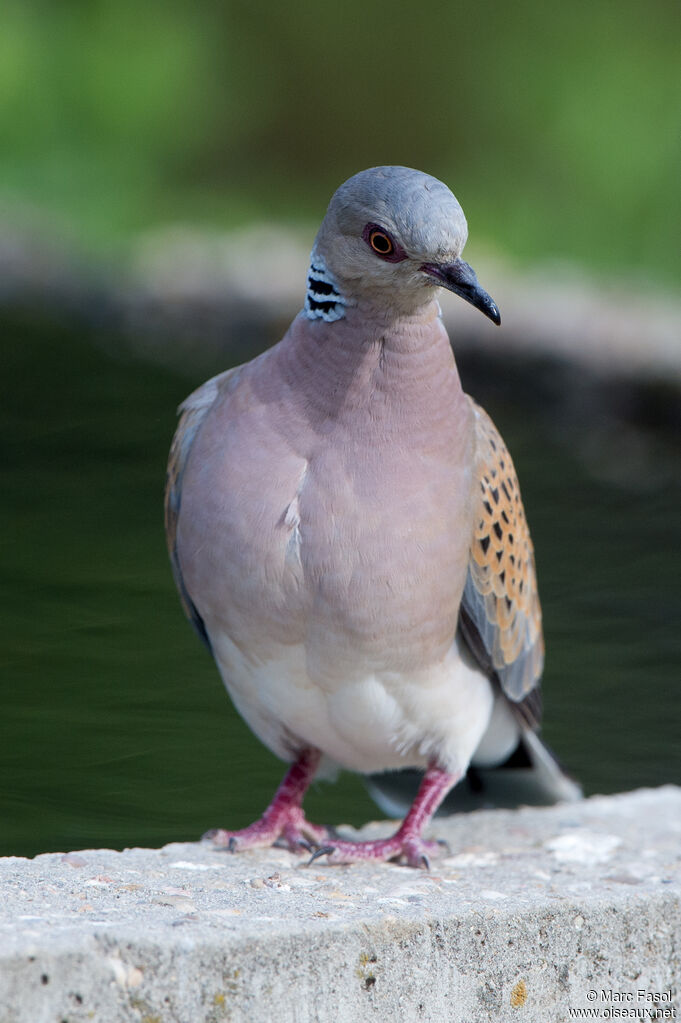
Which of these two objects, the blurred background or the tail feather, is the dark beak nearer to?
the tail feather

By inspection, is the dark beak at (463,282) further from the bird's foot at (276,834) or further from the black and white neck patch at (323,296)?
the bird's foot at (276,834)

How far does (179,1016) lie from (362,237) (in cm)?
159

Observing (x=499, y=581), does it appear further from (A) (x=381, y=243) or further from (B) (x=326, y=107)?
(B) (x=326, y=107)

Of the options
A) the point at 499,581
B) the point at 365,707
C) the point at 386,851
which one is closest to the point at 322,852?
the point at 386,851

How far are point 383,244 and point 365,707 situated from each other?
3.54 ft

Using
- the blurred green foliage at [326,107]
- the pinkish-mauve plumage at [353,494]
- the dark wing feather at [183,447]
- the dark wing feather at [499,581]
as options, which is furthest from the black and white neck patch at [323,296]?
the blurred green foliage at [326,107]

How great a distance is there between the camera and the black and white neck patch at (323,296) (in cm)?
332

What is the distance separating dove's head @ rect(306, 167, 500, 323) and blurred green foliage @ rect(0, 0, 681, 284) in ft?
27.1

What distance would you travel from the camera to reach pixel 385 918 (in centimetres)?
282

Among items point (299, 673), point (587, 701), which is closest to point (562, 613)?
point (587, 701)

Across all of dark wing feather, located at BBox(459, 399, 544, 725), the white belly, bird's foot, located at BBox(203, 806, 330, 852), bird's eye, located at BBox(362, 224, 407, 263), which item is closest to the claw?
bird's foot, located at BBox(203, 806, 330, 852)

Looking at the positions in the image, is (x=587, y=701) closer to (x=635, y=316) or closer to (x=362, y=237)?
(x=362, y=237)

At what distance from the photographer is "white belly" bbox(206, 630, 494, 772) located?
3520 millimetres

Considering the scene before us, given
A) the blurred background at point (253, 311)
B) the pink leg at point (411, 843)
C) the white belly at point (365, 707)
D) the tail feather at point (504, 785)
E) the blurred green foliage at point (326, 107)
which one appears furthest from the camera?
the blurred green foliage at point (326, 107)
